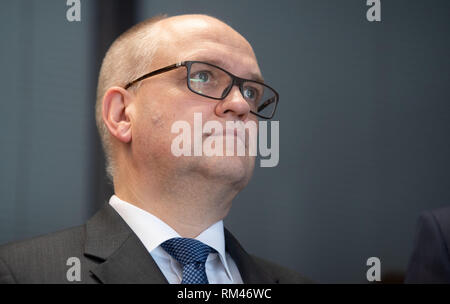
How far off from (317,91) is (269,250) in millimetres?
570

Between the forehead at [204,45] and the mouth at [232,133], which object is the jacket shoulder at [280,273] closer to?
the mouth at [232,133]

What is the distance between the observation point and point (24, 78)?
162 centimetres

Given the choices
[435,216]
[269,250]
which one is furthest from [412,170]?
[269,250]

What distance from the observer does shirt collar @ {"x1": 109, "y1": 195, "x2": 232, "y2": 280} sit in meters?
1.34

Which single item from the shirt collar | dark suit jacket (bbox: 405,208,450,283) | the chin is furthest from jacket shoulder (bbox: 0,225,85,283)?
dark suit jacket (bbox: 405,208,450,283)

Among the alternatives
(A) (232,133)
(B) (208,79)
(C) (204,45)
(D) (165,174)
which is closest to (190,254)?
(D) (165,174)

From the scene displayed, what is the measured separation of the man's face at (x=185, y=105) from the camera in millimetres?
1344

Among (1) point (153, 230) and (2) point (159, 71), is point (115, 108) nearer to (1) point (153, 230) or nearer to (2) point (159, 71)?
(2) point (159, 71)

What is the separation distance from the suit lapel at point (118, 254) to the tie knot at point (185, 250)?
8cm

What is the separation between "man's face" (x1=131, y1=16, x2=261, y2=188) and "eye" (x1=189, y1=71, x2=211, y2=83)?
0.09ft

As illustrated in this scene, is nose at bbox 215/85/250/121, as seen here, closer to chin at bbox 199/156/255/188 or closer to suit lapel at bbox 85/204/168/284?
chin at bbox 199/156/255/188

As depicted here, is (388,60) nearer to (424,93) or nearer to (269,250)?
(424,93)

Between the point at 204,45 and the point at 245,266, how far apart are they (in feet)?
2.13

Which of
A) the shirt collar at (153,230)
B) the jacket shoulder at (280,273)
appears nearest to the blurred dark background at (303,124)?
the jacket shoulder at (280,273)
